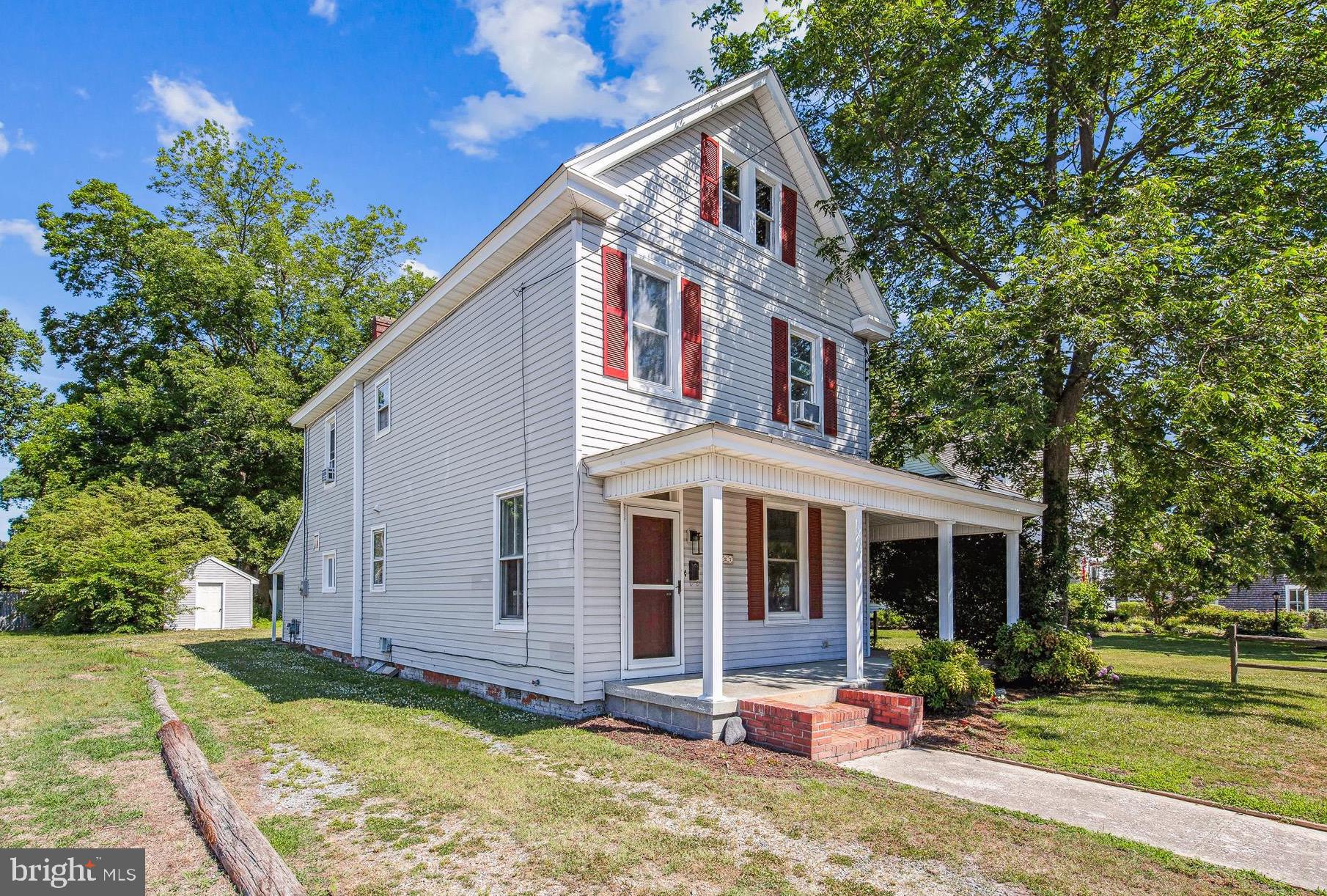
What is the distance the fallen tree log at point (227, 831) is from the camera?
389 cm

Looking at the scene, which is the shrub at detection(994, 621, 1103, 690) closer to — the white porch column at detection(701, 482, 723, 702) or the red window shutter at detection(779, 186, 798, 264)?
the white porch column at detection(701, 482, 723, 702)

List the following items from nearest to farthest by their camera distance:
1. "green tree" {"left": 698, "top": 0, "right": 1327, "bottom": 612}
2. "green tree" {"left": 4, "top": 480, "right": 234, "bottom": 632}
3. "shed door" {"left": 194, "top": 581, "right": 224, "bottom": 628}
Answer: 1. "green tree" {"left": 698, "top": 0, "right": 1327, "bottom": 612}
2. "green tree" {"left": 4, "top": 480, "right": 234, "bottom": 632}
3. "shed door" {"left": 194, "top": 581, "right": 224, "bottom": 628}

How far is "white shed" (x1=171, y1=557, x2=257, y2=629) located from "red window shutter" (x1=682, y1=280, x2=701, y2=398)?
78.2 feet

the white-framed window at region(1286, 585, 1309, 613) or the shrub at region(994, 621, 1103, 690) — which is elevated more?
the shrub at region(994, 621, 1103, 690)

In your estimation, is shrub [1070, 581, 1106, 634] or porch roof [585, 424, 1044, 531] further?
shrub [1070, 581, 1106, 634]

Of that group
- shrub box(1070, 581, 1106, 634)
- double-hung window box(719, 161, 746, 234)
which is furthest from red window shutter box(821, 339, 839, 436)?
shrub box(1070, 581, 1106, 634)

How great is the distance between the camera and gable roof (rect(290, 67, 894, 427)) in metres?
8.91

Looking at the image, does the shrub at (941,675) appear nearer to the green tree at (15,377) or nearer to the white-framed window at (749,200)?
the white-framed window at (749,200)

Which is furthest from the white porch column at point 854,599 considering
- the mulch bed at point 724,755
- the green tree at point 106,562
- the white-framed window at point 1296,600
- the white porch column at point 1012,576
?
the white-framed window at point 1296,600

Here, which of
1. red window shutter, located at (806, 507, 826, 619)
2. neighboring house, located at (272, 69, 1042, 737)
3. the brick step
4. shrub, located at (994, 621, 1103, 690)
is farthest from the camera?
red window shutter, located at (806, 507, 826, 619)

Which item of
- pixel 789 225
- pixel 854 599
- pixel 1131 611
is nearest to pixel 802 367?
pixel 789 225

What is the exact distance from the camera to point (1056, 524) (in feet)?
43.3

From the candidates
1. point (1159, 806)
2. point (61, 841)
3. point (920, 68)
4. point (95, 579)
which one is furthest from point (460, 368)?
point (95, 579)

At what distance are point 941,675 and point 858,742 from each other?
89.9 inches
